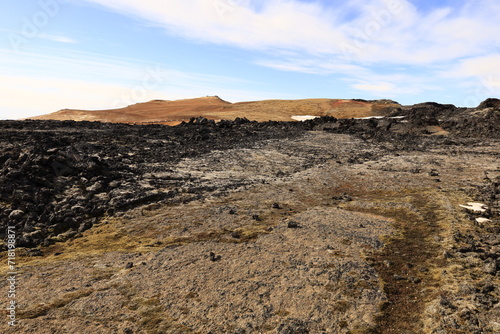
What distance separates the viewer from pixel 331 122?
3766 centimetres

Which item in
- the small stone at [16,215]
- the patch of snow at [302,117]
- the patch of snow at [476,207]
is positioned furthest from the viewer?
the patch of snow at [302,117]

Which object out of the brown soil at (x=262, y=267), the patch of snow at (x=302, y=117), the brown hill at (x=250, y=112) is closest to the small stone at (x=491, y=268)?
the brown soil at (x=262, y=267)

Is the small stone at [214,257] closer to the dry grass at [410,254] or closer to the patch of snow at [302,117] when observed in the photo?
the dry grass at [410,254]

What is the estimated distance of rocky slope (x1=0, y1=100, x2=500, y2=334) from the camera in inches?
235

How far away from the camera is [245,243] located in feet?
29.3

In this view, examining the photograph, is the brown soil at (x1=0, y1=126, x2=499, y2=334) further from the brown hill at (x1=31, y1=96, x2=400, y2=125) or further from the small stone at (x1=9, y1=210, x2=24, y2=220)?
the brown hill at (x1=31, y1=96, x2=400, y2=125)

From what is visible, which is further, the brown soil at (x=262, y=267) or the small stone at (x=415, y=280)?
the small stone at (x=415, y=280)

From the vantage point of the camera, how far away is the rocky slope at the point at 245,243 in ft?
19.6

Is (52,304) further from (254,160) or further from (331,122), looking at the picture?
(331,122)

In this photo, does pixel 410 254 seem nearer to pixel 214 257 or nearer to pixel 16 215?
pixel 214 257

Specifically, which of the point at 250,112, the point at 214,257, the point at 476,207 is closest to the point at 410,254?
the point at 214,257

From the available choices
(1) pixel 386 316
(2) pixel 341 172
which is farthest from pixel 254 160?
(1) pixel 386 316

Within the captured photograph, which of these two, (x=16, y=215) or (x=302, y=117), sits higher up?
(x=302, y=117)

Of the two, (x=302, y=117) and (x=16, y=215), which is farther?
(x=302, y=117)
